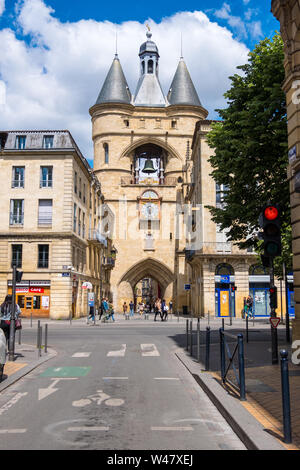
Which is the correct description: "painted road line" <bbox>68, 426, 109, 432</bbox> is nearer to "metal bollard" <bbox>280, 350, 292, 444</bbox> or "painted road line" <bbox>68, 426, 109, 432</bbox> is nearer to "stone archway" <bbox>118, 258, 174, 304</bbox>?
"metal bollard" <bbox>280, 350, 292, 444</bbox>

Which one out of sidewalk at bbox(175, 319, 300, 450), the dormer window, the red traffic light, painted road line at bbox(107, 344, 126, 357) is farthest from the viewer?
the dormer window

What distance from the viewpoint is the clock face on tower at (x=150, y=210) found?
54.2 m

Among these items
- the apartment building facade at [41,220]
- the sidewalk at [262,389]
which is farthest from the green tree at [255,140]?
the apartment building facade at [41,220]

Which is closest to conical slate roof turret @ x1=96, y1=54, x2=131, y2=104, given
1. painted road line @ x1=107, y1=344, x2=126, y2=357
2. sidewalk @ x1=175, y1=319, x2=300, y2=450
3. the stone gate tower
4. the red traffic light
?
the stone gate tower

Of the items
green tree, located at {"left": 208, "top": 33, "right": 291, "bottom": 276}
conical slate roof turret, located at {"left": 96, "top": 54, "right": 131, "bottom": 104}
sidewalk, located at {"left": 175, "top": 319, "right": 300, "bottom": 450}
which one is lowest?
sidewalk, located at {"left": 175, "top": 319, "right": 300, "bottom": 450}

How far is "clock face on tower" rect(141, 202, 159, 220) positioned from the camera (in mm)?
54188

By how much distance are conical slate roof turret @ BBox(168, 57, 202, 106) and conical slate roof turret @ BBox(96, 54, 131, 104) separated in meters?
5.93

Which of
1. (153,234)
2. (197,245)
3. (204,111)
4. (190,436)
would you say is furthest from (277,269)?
(204,111)

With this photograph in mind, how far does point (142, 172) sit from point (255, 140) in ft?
129

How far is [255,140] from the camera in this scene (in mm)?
13648

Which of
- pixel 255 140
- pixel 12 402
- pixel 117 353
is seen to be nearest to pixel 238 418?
pixel 12 402

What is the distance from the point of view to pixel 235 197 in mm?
15359

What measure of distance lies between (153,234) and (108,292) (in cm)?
860

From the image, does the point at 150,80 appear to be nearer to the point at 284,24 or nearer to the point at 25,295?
the point at 25,295
